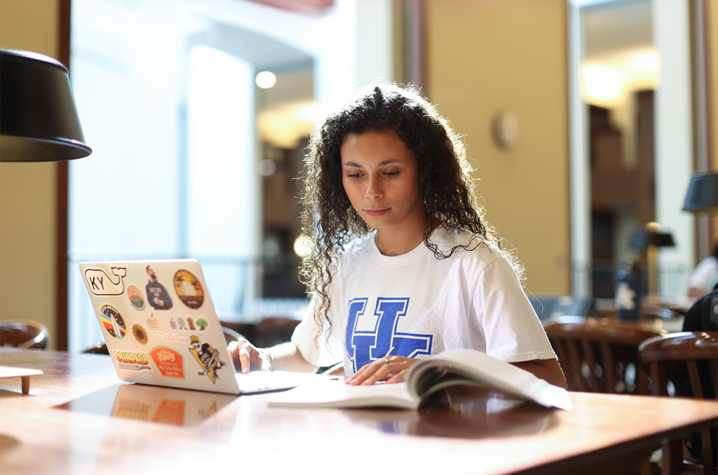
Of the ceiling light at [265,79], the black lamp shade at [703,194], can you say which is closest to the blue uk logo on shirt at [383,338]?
the black lamp shade at [703,194]

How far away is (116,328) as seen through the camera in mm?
1179

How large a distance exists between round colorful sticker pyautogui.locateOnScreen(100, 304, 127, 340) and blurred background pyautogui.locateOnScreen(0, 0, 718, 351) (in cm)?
232

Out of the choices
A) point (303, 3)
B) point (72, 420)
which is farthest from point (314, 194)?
point (303, 3)

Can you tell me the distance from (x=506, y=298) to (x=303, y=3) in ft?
18.0

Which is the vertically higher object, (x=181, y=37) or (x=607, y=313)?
(x=181, y=37)

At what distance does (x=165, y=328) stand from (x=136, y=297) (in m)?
0.07

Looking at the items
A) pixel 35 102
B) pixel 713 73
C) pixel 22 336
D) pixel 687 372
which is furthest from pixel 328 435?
pixel 713 73

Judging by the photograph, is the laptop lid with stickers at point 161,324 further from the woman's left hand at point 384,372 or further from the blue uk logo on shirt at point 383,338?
the blue uk logo on shirt at point 383,338

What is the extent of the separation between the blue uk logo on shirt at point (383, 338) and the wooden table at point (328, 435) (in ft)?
1.20

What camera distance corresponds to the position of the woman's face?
148 cm

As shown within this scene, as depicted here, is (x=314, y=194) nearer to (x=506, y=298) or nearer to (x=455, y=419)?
(x=506, y=298)

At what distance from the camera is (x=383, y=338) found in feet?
4.66

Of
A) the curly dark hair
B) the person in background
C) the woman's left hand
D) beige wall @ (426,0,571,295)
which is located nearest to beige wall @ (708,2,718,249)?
the person in background

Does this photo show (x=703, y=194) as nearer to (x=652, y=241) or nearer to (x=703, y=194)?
(x=703, y=194)
